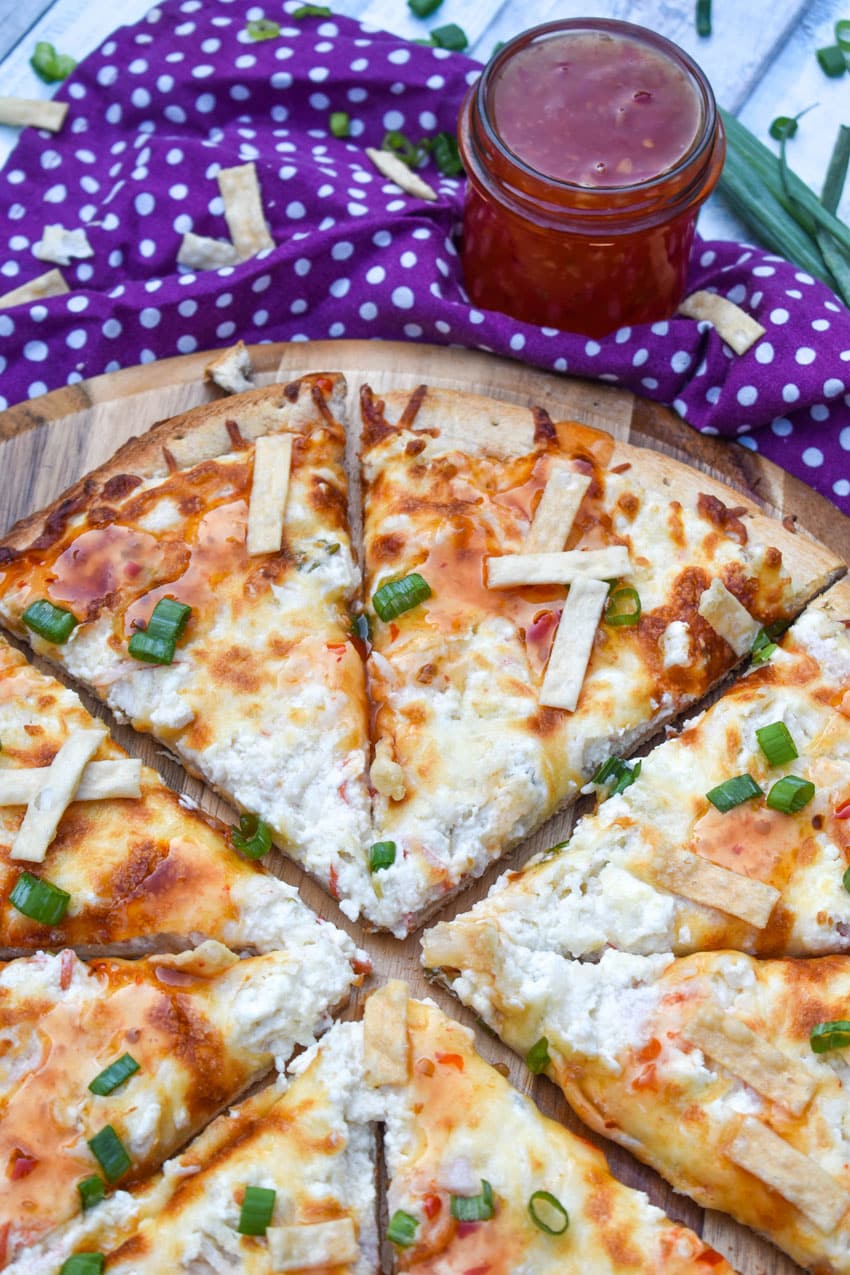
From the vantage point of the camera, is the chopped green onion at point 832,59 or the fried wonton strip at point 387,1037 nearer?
the fried wonton strip at point 387,1037

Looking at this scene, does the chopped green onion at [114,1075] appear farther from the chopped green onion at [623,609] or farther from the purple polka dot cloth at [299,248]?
the purple polka dot cloth at [299,248]

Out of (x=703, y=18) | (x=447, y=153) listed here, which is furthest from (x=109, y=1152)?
(x=703, y=18)

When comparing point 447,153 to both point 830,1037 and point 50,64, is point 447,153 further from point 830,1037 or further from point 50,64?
point 830,1037

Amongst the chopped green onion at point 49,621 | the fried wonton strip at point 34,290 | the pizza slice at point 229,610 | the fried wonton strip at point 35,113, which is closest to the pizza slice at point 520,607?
the pizza slice at point 229,610

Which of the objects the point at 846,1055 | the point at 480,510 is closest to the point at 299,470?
the point at 480,510

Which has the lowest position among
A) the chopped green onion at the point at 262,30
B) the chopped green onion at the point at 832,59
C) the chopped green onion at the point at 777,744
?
the chopped green onion at the point at 777,744

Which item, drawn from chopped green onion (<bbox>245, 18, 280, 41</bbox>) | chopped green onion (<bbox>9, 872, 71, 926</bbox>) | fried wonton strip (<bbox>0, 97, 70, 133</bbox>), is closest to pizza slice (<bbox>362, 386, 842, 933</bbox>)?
chopped green onion (<bbox>9, 872, 71, 926</bbox>)

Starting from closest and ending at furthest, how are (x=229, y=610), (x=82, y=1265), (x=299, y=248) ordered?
1. (x=82, y=1265)
2. (x=229, y=610)
3. (x=299, y=248)
